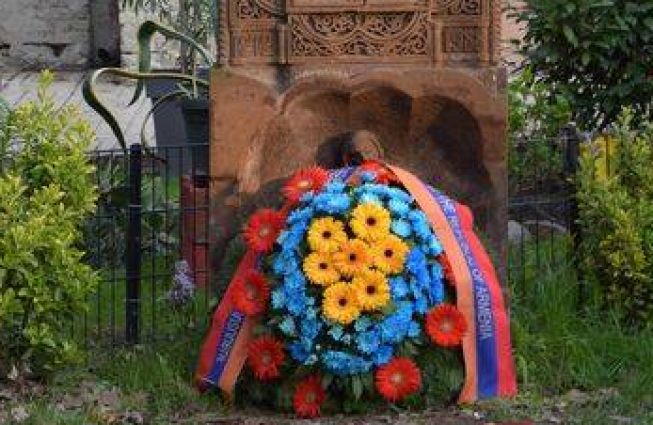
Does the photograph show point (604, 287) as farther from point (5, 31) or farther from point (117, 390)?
point (5, 31)

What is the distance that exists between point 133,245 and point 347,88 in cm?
111

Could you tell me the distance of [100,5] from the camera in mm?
14844

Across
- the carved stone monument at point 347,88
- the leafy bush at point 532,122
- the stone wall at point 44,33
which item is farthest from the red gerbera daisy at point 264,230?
the stone wall at point 44,33

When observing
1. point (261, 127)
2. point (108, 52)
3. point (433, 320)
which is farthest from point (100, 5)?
point (433, 320)

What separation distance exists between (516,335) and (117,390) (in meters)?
1.61

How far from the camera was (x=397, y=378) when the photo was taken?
5.18 metres

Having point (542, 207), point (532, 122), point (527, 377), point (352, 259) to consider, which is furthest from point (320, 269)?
point (532, 122)

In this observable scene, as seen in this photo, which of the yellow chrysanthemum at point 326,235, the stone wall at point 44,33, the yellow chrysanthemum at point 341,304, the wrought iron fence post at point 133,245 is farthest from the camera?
the stone wall at point 44,33

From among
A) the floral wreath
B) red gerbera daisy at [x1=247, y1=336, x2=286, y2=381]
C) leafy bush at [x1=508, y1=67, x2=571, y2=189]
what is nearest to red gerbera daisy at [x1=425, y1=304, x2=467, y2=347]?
the floral wreath

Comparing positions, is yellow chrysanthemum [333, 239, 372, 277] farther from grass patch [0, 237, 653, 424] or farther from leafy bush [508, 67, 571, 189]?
leafy bush [508, 67, 571, 189]

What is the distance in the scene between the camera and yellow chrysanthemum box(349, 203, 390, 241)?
5.26 meters

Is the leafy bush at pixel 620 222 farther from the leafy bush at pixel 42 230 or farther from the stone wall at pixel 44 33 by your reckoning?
the stone wall at pixel 44 33

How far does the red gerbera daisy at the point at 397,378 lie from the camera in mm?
5164

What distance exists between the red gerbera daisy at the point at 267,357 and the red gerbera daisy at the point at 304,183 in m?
0.59
